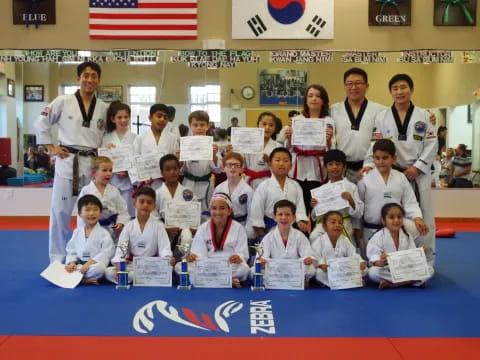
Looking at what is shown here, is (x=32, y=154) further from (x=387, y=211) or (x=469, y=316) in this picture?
(x=469, y=316)

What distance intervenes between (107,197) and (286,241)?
69.9 inches

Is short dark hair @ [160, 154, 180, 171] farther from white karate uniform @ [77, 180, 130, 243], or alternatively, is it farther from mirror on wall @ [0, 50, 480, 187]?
mirror on wall @ [0, 50, 480, 187]

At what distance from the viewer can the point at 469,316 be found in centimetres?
373

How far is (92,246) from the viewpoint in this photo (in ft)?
15.5

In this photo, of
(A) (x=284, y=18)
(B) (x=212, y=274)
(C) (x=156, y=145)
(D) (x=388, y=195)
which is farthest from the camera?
(A) (x=284, y=18)

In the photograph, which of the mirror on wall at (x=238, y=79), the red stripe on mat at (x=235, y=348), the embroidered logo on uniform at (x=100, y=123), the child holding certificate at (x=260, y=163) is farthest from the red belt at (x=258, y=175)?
the mirror on wall at (x=238, y=79)

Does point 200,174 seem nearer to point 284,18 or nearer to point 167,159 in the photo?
Result: point 167,159

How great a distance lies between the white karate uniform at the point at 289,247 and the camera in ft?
15.1

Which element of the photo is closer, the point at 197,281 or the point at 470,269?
the point at 197,281

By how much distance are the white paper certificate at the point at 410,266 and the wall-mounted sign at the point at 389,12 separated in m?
4.42

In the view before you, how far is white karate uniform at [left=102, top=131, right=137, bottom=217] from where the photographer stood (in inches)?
209

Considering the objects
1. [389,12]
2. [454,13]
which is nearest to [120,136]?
[389,12]

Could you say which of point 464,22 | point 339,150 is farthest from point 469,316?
point 464,22

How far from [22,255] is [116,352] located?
362 cm
